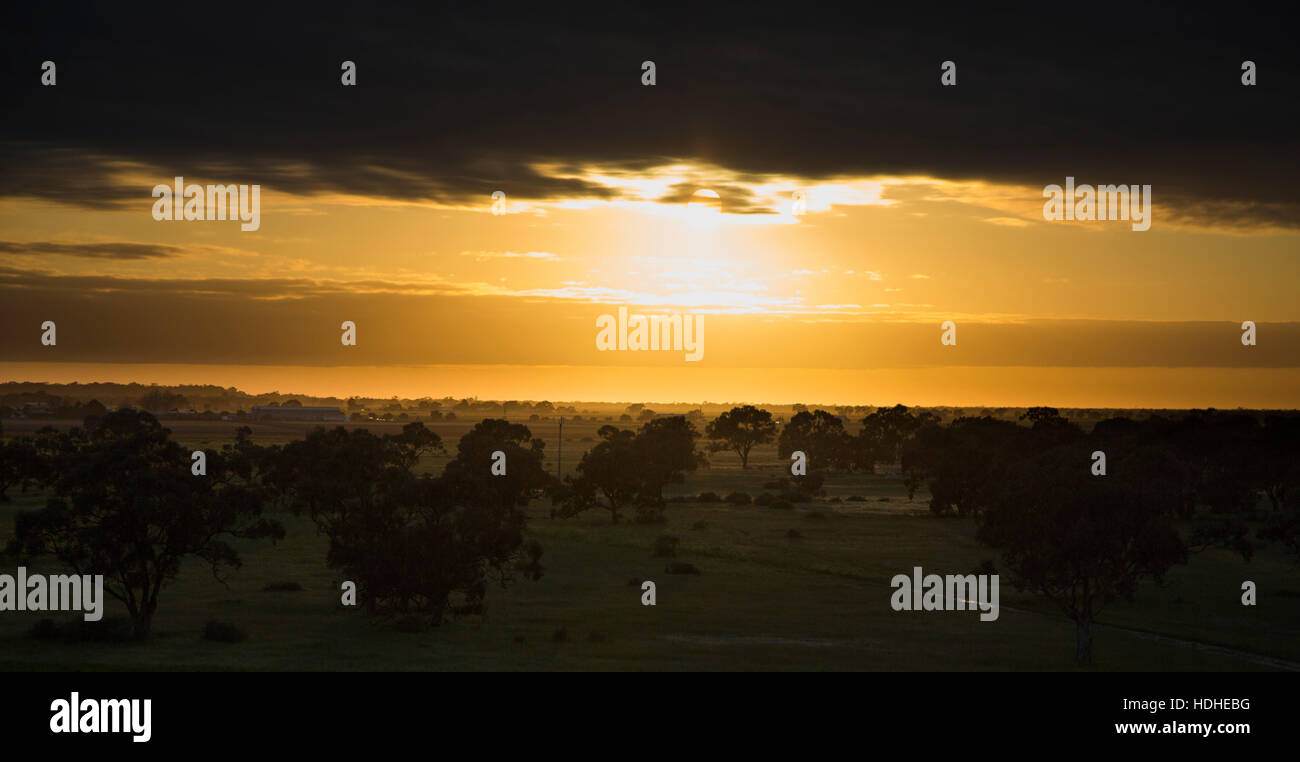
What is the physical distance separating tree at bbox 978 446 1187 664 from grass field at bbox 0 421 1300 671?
8.59 ft

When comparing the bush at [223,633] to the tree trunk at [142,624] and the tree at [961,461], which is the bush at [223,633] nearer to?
the tree trunk at [142,624]

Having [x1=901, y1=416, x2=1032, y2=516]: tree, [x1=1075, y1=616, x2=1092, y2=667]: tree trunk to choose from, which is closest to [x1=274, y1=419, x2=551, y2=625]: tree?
[x1=1075, y1=616, x2=1092, y2=667]: tree trunk

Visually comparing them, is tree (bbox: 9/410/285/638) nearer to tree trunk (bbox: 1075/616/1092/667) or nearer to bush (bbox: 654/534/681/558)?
tree trunk (bbox: 1075/616/1092/667)

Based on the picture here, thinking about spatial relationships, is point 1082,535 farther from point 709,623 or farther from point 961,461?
point 961,461

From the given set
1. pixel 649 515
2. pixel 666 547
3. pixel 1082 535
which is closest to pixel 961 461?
pixel 649 515

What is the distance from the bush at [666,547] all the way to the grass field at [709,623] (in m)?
0.92

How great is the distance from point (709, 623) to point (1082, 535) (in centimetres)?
1612

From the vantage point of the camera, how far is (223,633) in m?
44.8

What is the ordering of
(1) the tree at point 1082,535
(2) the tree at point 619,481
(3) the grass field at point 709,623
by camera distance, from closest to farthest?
(3) the grass field at point 709,623
(1) the tree at point 1082,535
(2) the tree at point 619,481

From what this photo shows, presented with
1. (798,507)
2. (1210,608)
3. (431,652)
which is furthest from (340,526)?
(798,507)

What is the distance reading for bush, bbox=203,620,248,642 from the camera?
146ft

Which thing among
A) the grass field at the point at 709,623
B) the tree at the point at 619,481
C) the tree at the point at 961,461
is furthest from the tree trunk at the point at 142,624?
the tree at the point at 961,461

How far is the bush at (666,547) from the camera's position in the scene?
79625mm
